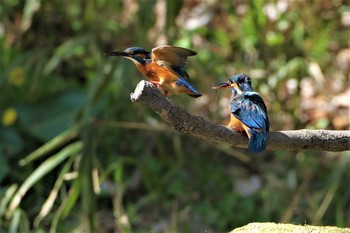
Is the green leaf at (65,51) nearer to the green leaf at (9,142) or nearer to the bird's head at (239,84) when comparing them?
the green leaf at (9,142)

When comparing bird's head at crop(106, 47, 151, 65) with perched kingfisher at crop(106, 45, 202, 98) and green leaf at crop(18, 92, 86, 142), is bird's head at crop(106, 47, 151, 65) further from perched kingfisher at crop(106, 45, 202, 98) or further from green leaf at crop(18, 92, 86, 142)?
green leaf at crop(18, 92, 86, 142)

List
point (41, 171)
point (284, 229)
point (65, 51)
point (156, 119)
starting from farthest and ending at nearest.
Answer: point (65, 51), point (156, 119), point (41, 171), point (284, 229)

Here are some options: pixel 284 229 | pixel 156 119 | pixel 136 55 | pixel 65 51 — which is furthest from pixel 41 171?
pixel 136 55

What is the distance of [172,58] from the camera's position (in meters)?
1.71

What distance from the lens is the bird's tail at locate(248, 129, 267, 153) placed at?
1.59 metres

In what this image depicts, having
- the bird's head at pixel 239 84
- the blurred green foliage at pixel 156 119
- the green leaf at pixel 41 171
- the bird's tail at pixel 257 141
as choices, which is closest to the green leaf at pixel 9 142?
the blurred green foliage at pixel 156 119

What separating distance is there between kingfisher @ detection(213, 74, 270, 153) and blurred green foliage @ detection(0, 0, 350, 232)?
1.94 meters

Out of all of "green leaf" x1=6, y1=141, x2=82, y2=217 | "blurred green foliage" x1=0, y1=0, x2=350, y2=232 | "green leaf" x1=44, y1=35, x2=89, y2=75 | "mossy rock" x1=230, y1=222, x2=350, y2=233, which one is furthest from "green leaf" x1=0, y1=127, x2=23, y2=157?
Answer: "mossy rock" x1=230, y1=222, x2=350, y2=233

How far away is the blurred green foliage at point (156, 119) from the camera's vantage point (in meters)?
4.09

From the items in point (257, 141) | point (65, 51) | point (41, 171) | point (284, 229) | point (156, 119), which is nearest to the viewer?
point (257, 141)

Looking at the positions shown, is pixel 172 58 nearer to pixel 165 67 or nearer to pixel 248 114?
pixel 165 67

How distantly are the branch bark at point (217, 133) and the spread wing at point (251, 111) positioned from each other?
1.7 inches

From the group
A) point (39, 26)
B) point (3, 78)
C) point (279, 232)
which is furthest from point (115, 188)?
point (279, 232)

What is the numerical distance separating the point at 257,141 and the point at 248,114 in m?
0.09
